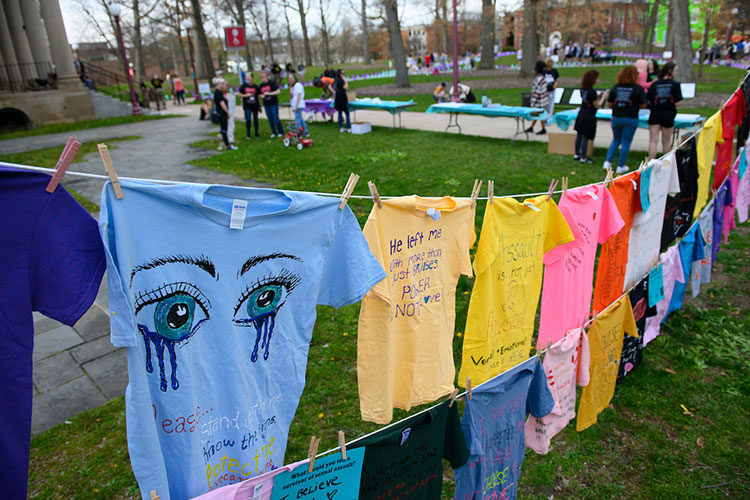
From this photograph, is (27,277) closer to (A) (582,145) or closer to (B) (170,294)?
(B) (170,294)

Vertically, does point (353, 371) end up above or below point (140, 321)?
below

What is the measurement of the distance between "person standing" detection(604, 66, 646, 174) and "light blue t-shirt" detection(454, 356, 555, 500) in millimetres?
6777

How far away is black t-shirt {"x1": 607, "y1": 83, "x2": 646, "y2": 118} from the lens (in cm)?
845

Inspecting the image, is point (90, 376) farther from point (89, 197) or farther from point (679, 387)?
point (89, 197)

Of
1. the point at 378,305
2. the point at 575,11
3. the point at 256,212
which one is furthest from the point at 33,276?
the point at 575,11

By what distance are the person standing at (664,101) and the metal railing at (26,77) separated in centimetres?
2394

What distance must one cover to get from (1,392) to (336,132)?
14.7 metres

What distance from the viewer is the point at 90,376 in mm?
4340

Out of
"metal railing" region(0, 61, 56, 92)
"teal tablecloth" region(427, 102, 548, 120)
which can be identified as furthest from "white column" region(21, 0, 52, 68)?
"teal tablecloth" region(427, 102, 548, 120)

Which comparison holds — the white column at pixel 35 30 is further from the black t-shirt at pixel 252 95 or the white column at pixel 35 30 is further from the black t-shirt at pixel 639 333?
the black t-shirt at pixel 639 333

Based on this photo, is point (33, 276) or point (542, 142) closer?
point (33, 276)

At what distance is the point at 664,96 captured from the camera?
27.8 ft

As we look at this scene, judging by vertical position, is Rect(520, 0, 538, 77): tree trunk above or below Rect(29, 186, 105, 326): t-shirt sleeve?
above

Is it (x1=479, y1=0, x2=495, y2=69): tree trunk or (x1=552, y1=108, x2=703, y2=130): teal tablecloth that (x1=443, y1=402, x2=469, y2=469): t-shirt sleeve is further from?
(x1=479, y1=0, x2=495, y2=69): tree trunk
